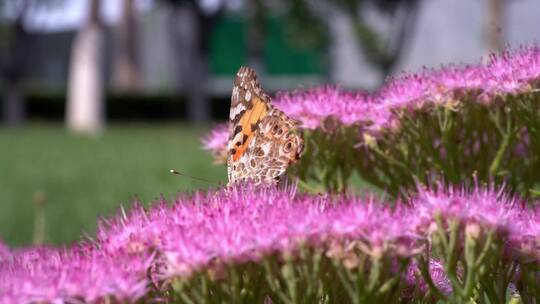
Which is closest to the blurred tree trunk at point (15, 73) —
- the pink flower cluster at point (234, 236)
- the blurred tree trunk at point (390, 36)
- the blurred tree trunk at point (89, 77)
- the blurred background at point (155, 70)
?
the blurred background at point (155, 70)

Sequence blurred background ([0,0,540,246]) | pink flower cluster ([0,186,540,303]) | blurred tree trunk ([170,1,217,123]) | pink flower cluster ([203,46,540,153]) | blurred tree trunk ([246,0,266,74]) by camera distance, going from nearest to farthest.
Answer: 1. pink flower cluster ([0,186,540,303])
2. pink flower cluster ([203,46,540,153])
3. blurred background ([0,0,540,246])
4. blurred tree trunk ([170,1,217,123])
5. blurred tree trunk ([246,0,266,74])

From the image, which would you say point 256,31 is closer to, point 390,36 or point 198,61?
point 198,61

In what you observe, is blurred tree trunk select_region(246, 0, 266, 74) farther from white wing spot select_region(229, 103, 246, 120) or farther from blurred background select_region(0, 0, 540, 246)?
white wing spot select_region(229, 103, 246, 120)

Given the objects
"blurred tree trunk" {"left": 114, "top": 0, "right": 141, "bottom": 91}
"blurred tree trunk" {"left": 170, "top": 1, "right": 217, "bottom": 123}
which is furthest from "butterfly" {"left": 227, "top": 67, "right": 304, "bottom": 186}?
"blurred tree trunk" {"left": 114, "top": 0, "right": 141, "bottom": 91}

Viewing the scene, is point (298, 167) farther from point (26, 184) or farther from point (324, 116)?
point (26, 184)

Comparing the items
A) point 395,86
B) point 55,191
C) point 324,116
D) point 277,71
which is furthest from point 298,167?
point 277,71

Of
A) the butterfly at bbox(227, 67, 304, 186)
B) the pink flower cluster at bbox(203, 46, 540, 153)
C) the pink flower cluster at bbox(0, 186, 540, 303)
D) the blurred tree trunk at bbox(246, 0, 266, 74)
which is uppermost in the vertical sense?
the blurred tree trunk at bbox(246, 0, 266, 74)
